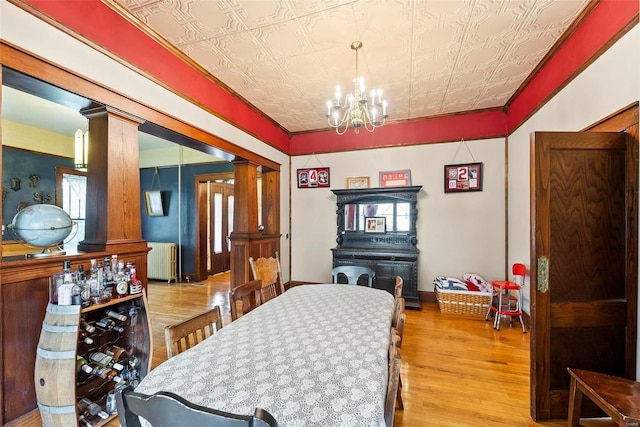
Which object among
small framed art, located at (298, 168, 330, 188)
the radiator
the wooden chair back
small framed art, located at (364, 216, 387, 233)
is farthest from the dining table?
the radiator

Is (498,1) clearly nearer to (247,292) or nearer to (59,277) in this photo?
(247,292)

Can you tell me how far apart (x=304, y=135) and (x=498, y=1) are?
3344 mm

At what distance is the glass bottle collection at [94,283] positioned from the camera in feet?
5.06

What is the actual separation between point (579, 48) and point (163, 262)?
6.87 m

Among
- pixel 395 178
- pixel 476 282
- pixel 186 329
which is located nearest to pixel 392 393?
pixel 186 329

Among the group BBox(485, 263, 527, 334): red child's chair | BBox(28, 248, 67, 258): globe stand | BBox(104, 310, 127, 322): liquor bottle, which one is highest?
BBox(28, 248, 67, 258): globe stand

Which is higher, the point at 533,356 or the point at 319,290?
the point at 319,290

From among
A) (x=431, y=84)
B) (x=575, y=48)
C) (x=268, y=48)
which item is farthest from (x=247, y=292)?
(x=575, y=48)

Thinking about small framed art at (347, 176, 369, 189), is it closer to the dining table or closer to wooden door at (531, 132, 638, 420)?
wooden door at (531, 132, 638, 420)

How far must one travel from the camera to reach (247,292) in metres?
1.87

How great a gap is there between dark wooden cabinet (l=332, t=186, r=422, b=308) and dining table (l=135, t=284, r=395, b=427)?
2.34 m

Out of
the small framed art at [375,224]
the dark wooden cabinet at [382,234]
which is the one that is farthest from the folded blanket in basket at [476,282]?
the small framed art at [375,224]

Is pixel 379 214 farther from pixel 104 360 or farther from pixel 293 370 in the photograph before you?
pixel 104 360

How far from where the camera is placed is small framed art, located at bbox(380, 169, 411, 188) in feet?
14.0
